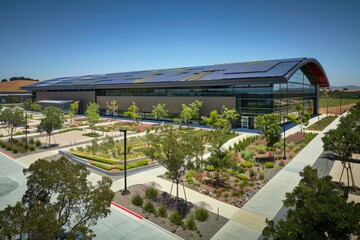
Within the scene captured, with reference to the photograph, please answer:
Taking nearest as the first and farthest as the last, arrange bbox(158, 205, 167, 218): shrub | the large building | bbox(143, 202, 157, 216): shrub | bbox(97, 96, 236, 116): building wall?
bbox(158, 205, 167, 218): shrub → bbox(143, 202, 157, 216): shrub → the large building → bbox(97, 96, 236, 116): building wall

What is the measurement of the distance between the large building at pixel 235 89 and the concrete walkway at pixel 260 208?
24.2 metres

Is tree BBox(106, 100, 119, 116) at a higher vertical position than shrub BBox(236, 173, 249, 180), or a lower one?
higher

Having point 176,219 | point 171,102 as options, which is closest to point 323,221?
point 176,219

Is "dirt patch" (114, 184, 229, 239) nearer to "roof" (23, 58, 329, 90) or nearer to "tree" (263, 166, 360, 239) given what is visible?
"tree" (263, 166, 360, 239)

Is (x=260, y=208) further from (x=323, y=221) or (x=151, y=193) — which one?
(x=323, y=221)

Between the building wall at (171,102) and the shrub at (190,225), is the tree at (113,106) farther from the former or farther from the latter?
the shrub at (190,225)

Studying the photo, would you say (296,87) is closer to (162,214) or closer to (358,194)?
(358,194)

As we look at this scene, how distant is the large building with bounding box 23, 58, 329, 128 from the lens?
159 feet

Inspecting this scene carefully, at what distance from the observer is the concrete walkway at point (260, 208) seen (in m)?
13.8

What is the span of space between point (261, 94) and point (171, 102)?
914 inches

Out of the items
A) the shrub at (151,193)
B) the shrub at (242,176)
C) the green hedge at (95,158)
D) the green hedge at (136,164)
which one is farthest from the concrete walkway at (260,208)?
the green hedge at (95,158)

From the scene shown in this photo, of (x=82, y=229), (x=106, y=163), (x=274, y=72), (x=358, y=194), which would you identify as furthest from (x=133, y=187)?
(x=274, y=72)

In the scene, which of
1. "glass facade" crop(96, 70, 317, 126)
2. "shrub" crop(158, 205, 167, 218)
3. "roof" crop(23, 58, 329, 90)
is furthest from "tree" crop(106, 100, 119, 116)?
"shrub" crop(158, 205, 167, 218)

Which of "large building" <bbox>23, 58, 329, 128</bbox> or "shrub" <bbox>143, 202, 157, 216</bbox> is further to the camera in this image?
"large building" <bbox>23, 58, 329, 128</bbox>
